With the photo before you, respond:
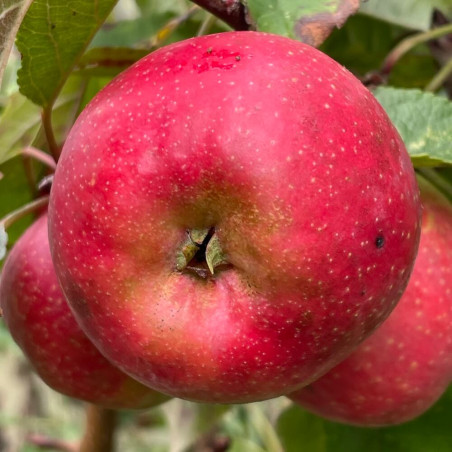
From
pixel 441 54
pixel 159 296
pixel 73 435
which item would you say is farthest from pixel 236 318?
pixel 73 435

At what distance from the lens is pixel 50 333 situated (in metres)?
0.81

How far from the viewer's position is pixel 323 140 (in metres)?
0.56

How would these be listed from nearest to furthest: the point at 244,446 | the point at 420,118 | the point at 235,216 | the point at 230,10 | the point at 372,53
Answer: the point at 235,216
the point at 230,10
the point at 420,118
the point at 372,53
the point at 244,446

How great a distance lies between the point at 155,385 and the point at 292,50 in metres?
0.27

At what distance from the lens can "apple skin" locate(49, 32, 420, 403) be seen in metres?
0.56

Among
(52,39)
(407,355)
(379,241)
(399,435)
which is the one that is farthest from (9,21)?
(399,435)

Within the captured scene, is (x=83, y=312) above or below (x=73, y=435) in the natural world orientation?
above

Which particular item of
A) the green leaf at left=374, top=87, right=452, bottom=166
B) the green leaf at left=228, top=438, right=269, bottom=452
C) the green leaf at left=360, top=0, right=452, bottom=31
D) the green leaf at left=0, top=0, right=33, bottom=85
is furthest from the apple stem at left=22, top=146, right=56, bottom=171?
the green leaf at left=228, top=438, right=269, bottom=452

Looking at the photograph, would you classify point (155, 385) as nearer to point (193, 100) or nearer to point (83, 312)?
point (83, 312)

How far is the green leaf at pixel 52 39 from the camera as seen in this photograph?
731mm

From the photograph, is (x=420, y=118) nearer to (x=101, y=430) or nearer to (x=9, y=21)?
(x=9, y=21)

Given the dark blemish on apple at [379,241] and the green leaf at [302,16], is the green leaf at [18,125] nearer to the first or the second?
the green leaf at [302,16]

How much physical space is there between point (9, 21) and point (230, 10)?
19 centimetres

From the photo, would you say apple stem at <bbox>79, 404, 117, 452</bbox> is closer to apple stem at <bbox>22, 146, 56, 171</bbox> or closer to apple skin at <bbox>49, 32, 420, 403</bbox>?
apple stem at <bbox>22, 146, 56, 171</bbox>
